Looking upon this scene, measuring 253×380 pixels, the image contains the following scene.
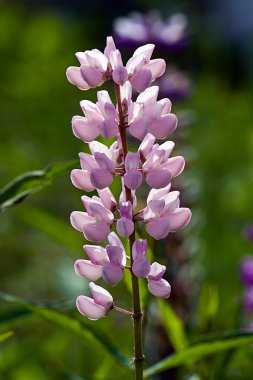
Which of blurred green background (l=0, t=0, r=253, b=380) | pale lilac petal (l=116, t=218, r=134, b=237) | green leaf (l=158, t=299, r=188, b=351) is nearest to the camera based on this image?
pale lilac petal (l=116, t=218, r=134, b=237)

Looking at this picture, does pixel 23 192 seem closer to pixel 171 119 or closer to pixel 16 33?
pixel 171 119

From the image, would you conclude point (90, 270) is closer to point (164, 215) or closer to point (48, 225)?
point (164, 215)

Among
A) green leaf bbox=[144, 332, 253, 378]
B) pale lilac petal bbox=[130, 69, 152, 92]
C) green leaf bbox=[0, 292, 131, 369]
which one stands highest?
pale lilac petal bbox=[130, 69, 152, 92]

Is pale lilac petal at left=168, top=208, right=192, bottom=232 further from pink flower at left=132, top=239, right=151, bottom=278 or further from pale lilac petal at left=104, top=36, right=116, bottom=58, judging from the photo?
pale lilac petal at left=104, top=36, right=116, bottom=58

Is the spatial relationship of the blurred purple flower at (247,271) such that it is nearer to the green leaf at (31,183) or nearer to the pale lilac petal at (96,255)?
the green leaf at (31,183)

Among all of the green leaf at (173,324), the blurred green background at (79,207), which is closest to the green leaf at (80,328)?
the blurred green background at (79,207)

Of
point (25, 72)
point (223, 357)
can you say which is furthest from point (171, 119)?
point (25, 72)

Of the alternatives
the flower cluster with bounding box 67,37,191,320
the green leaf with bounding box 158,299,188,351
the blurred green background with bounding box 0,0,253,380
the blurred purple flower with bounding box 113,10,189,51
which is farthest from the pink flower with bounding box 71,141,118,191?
the blurred purple flower with bounding box 113,10,189,51
